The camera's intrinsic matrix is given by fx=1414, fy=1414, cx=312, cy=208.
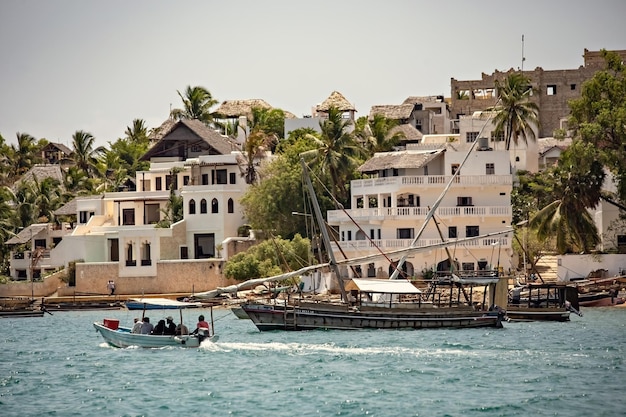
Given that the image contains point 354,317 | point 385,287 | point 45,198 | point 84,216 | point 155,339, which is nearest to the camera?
point 155,339

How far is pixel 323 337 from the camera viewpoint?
64.6m

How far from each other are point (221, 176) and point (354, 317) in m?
39.4

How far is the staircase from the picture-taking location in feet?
295

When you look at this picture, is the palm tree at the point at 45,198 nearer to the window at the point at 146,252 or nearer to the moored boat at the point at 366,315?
the window at the point at 146,252

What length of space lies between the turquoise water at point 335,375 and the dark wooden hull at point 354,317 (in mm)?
742

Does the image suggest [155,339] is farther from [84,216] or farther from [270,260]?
[84,216]

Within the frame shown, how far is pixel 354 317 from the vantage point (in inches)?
2660

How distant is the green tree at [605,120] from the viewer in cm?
8656

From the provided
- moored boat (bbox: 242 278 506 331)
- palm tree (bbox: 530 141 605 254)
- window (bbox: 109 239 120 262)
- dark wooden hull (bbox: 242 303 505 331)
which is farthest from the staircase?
window (bbox: 109 239 120 262)

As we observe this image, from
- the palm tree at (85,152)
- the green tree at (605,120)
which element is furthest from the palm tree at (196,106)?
the green tree at (605,120)

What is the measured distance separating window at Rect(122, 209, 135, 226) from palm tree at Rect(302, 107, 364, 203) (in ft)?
52.3

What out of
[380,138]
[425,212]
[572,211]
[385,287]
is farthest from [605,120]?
[385,287]

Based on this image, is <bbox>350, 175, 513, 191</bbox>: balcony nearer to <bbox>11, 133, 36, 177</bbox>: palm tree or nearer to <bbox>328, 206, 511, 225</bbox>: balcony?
<bbox>328, 206, 511, 225</bbox>: balcony

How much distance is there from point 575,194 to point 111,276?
32.4 meters
